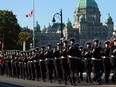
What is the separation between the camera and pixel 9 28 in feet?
383

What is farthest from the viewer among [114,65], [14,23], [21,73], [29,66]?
[14,23]

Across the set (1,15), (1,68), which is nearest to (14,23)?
(1,15)

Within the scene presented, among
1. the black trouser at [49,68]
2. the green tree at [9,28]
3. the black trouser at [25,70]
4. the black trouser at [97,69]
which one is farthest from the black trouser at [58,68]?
the green tree at [9,28]

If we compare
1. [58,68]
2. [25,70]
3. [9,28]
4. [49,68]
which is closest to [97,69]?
[58,68]

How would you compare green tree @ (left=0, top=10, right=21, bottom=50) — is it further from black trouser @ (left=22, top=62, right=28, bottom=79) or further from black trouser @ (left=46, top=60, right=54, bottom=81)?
black trouser @ (left=46, top=60, right=54, bottom=81)

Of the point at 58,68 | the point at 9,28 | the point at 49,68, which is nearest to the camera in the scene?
the point at 58,68

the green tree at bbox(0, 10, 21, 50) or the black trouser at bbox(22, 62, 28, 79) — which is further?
the green tree at bbox(0, 10, 21, 50)

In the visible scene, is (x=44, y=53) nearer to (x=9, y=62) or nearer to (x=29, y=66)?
(x=29, y=66)

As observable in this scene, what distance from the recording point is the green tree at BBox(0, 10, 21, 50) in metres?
115

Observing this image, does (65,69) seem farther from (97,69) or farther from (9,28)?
(9,28)

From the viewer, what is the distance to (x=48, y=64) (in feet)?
79.2

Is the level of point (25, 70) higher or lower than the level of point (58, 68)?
lower

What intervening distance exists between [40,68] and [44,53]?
5.38 feet

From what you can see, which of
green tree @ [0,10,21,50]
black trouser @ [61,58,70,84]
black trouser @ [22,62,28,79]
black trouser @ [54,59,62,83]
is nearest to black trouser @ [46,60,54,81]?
black trouser @ [54,59,62,83]
